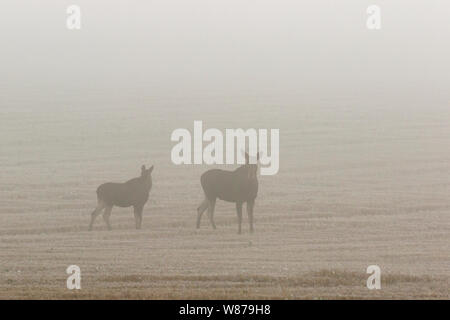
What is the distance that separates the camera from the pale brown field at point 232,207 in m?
17.8

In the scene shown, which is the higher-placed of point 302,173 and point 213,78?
point 213,78

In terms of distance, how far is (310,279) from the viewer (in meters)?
17.8

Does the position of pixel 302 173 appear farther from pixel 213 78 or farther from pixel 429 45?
pixel 429 45

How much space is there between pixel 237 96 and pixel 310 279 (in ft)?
171

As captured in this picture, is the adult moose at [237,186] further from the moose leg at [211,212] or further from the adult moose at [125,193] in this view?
the adult moose at [125,193]

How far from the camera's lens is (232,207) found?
1240 inches

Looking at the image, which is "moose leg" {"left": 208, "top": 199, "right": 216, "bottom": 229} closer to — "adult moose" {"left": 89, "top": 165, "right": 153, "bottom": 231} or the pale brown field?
the pale brown field

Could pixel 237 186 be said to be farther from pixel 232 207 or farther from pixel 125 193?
pixel 232 207

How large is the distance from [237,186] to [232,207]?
20.6ft

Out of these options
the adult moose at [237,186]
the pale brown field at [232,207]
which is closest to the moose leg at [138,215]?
the pale brown field at [232,207]

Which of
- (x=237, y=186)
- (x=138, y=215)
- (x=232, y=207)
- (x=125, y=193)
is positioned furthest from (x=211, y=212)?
(x=232, y=207)

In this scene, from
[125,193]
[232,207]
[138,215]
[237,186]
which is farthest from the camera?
[232,207]

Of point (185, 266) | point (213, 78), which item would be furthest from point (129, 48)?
point (185, 266)

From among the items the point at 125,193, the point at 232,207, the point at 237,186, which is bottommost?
the point at 232,207
